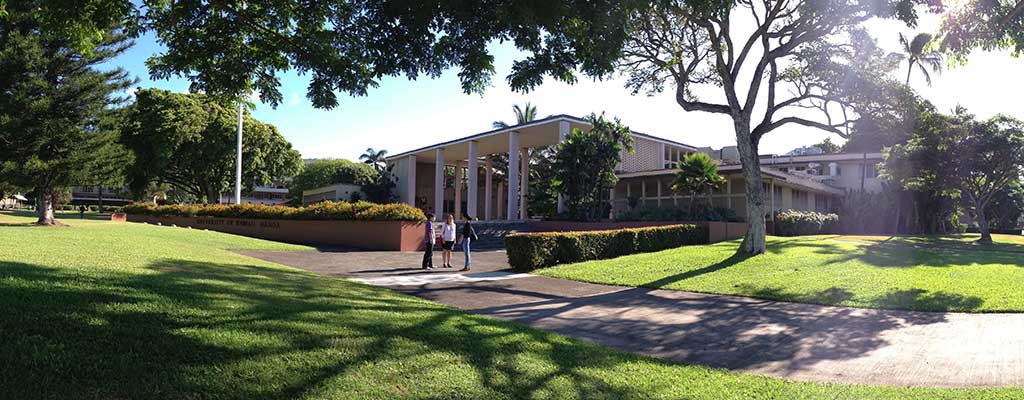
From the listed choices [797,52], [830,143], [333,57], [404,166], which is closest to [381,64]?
[333,57]

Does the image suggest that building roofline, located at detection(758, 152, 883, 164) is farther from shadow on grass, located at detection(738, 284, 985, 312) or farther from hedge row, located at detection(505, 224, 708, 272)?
shadow on grass, located at detection(738, 284, 985, 312)

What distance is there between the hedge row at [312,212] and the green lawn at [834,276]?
7.53 meters

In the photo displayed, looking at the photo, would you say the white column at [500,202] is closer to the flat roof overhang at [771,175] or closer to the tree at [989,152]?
the flat roof overhang at [771,175]

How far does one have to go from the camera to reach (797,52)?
15258 mm

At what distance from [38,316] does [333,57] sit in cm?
379

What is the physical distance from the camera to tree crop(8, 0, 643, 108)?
5.61 m

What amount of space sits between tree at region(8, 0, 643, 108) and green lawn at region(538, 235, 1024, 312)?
20.9 ft

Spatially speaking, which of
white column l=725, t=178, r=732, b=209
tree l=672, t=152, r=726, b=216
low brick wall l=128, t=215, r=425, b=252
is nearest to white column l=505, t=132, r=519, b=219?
tree l=672, t=152, r=726, b=216

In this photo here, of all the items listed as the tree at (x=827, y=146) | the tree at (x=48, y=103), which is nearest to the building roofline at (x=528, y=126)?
the tree at (x=48, y=103)

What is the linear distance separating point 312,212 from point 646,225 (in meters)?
13.2

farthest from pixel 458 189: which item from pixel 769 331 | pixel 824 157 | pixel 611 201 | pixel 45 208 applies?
pixel 769 331

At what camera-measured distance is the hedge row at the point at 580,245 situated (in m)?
13.6

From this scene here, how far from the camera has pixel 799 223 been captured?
26.5 metres

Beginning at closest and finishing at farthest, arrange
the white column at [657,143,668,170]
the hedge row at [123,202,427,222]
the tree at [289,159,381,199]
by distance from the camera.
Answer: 1. the hedge row at [123,202,427,222]
2. the white column at [657,143,668,170]
3. the tree at [289,159,381,199]
